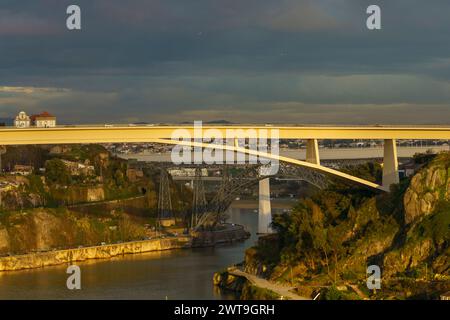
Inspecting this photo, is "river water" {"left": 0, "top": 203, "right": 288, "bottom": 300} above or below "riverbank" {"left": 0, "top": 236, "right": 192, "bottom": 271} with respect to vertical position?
below

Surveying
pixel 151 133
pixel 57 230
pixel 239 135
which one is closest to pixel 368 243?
pixel 239 135

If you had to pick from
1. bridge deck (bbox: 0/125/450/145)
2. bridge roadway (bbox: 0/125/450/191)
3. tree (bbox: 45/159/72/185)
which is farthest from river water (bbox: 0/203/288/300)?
tree (bbox: 45/159/72/185)

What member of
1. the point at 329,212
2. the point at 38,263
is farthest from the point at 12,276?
the point at 329,212

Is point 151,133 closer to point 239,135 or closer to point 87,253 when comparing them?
point 239,135

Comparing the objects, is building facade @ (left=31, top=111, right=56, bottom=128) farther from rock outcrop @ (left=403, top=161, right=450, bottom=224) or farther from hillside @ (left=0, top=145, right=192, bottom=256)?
rock outcrop @ (left=403, top=161, right=450, bottom=224)

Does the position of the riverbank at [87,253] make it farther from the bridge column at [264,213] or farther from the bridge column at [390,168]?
the bridge column at [390,168]
